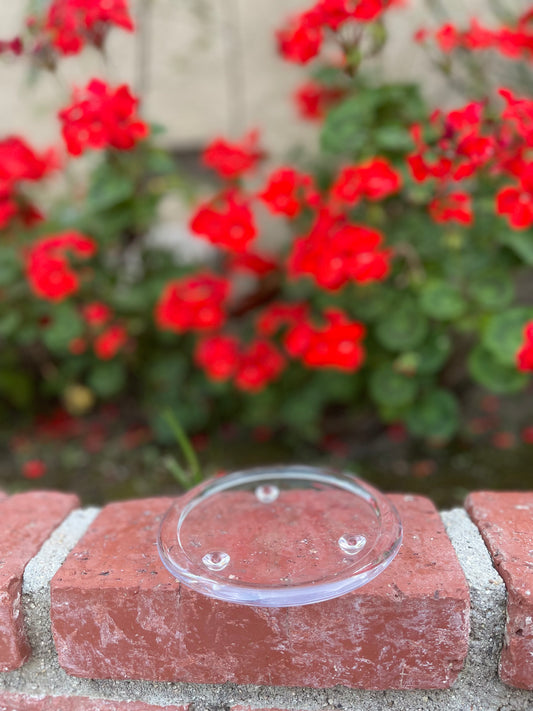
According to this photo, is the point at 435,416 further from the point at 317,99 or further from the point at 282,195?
the point at 317,99

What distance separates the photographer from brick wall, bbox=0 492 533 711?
0.74 meters

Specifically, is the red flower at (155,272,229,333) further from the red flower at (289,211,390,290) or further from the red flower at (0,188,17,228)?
the red flower at (0,188,17,228)

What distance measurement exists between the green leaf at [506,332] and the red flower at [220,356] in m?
0.63

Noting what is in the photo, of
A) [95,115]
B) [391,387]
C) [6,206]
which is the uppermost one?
[95,115]

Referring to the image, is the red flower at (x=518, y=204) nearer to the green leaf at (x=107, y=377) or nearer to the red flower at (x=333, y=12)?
the red flower at (x=333, y=12)

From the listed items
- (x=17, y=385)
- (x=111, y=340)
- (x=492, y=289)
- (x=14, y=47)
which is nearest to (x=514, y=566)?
(x=492, y=289)

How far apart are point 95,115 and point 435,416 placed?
1049 millimetres

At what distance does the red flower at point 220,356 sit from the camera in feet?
5.77

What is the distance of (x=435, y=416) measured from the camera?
5.61 ft

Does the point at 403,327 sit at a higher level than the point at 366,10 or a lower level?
lower

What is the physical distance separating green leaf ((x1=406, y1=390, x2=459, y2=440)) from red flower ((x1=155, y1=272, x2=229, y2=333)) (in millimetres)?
548

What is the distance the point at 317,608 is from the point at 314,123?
192cm

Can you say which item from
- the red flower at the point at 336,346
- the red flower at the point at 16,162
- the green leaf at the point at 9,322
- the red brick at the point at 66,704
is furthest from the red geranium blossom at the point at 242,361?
the red brick at the point at 66,704

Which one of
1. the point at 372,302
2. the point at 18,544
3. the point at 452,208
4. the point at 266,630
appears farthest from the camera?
the point at 372,302
